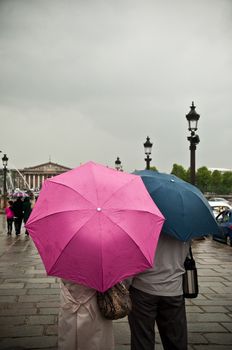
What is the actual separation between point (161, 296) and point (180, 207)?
0.71m

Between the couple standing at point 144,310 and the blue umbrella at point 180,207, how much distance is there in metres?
0.16

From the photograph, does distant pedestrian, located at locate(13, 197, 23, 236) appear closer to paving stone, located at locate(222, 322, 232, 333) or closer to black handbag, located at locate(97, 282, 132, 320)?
paving stone, located at locate(222, 322, 232, 333)

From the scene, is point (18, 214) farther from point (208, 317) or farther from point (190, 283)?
point (190, 283)

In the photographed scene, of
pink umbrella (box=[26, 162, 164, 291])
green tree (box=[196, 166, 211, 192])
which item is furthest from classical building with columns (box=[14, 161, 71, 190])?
pink umbrella (box=[26, 162, 164, 291])

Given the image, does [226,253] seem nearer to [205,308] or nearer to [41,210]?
[205,308]

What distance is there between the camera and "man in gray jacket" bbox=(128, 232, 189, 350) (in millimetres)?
3340

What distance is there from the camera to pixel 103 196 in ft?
9.31

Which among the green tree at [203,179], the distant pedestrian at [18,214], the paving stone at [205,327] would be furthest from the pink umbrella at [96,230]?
the green tree at [203,179]

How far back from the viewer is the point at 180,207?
3.30 meters

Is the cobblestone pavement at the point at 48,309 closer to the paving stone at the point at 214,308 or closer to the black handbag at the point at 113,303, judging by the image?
the paving stone at the point at 214,308

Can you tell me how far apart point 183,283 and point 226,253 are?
33.5 feet

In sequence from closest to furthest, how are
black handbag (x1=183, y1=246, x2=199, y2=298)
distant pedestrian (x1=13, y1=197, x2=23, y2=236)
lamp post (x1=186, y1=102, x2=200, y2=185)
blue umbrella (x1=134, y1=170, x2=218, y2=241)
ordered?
blue umbrella (x1=134, y1=170, x2=218, y2=241) → black handbag (x1=183, y1=246, x2=199, y2=298) → lamp post (x1=186, y1=102, x2=200, y2=185) → distant pedestrian (x1=13, y1=197, x2=23, y2=236)

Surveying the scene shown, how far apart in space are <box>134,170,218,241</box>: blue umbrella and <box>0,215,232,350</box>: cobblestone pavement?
6.32ft

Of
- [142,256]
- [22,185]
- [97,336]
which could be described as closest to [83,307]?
[97,336]
